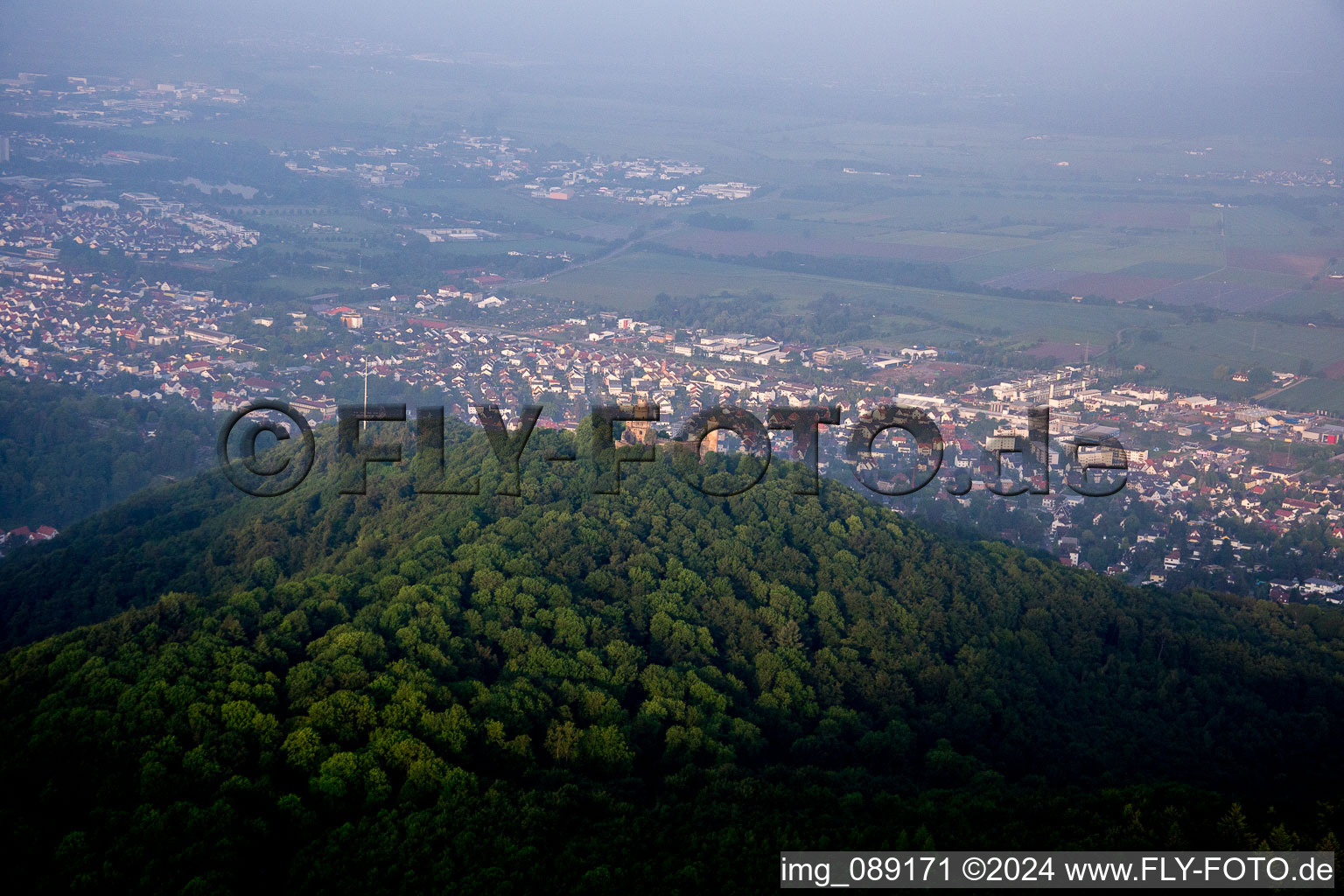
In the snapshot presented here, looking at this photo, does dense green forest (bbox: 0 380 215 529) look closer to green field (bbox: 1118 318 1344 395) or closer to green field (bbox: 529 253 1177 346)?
green field (bbox: 529 253 1177 346)

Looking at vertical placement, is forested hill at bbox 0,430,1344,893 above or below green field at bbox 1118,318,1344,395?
below

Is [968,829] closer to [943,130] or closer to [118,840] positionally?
[118,840]

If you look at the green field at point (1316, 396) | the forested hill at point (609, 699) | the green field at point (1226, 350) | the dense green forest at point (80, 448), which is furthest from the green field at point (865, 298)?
the forested hill at point (609, 699)

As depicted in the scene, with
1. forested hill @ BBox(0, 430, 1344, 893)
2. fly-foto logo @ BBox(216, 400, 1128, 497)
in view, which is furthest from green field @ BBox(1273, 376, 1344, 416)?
forested hill @ BBox(0, 430, 1344, 893)

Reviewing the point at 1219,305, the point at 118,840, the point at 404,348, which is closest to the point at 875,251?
the point at 1219,305

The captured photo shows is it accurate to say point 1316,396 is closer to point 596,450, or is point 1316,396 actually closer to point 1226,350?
point 1226,350

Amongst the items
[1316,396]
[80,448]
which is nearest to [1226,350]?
[1316,396]
